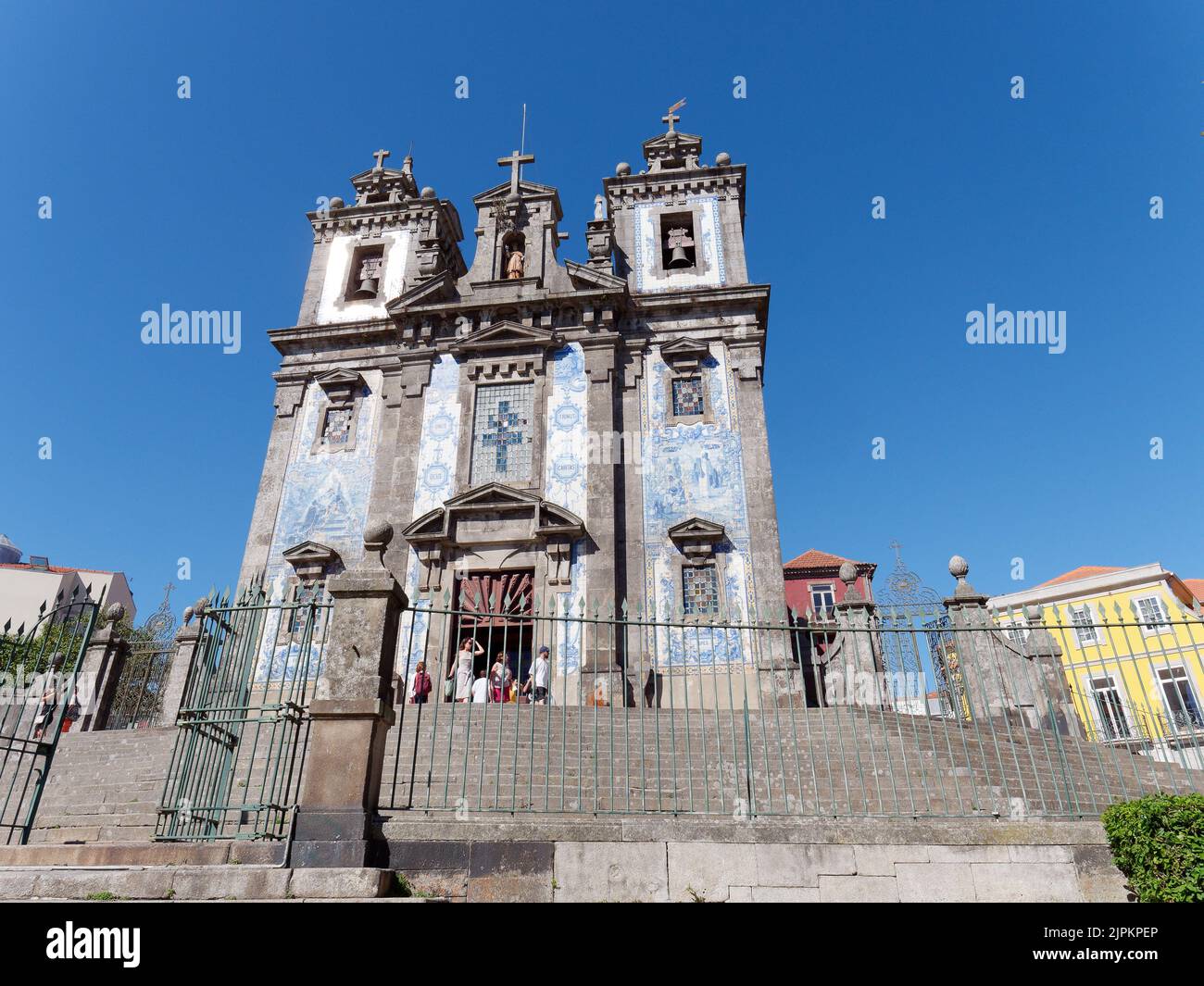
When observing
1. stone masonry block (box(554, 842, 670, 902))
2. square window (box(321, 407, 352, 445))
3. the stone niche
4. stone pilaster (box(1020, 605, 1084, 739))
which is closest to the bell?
square window (box(321, 407, 352, 445))

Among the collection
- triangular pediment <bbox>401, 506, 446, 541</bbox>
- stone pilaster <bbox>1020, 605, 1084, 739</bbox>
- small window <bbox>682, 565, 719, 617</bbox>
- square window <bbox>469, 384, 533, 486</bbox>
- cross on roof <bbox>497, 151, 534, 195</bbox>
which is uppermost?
cross on roof <bbox>497, 151, 534, 195</bbox>

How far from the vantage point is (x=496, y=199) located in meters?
21.6

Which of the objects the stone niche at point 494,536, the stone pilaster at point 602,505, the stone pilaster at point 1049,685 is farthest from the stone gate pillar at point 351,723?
the stone niche at point 494,536

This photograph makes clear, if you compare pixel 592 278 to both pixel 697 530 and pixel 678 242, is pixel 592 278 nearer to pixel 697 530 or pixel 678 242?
pixel 678 242

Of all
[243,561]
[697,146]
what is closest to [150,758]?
[243,561]

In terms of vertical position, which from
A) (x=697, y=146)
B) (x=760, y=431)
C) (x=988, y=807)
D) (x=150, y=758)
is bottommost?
(x=988, y=807)

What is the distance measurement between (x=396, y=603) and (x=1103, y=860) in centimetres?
614

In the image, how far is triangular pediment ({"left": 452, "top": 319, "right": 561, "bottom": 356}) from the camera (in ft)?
61.9

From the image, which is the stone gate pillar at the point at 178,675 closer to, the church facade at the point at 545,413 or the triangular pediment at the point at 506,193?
the church facade at the point at 545,413

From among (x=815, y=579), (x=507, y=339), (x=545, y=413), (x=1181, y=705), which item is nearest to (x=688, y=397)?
(x=545, y=413)

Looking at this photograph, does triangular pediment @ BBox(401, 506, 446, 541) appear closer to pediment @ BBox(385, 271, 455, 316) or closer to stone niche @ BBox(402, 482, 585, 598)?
stone niche @ BBox(402, 482, 585, 598)

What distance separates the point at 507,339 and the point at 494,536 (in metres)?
5.40

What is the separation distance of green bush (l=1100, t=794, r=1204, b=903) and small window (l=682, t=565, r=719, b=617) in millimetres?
9731
